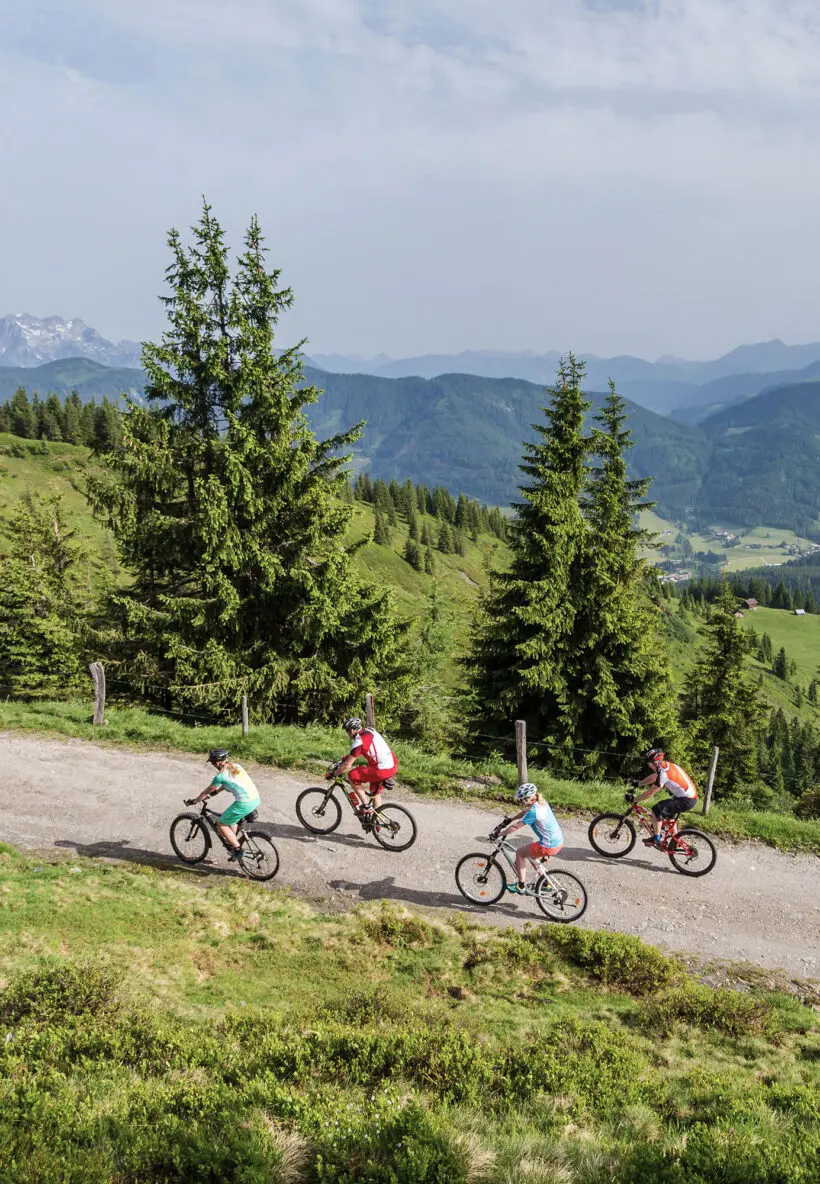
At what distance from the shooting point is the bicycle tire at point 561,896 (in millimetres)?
12445

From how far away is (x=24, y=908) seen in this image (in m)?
11.0

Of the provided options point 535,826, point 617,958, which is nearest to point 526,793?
point 535,826

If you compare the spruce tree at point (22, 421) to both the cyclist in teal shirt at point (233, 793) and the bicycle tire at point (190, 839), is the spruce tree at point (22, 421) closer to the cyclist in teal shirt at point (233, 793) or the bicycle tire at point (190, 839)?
the bicycle tire at point (190, 839)

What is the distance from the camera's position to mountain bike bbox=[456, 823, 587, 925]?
12469mm

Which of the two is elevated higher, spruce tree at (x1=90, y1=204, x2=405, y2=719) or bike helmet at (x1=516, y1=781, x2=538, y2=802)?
spruce tree at (x1=90, y1=204, x2=405, y2=719)

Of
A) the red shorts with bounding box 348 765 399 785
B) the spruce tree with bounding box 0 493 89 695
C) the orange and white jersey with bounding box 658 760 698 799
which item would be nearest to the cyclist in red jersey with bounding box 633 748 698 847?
the orange and white jersey with bounding box 658 760 698 799

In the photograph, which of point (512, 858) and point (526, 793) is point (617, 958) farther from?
point (526, 793)

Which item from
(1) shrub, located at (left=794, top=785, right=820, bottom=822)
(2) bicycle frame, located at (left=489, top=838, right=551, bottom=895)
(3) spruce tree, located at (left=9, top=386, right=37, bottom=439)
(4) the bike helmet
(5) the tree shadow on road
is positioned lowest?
(1) shrub, located at (left=794, top=785, right=820, bottom=822)

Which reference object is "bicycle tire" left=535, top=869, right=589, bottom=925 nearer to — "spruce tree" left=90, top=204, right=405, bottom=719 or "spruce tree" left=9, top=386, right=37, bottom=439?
"spruce tree" left=90, top=204, right=405, bottom=719

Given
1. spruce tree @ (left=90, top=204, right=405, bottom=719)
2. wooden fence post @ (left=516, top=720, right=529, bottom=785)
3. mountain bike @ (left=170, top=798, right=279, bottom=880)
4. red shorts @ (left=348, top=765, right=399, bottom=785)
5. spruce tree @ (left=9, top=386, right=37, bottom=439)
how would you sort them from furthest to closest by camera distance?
1. spruce tree @ (left=9, top=386, right=37, bottom=439)
2. spruce tree @ (left=90, top=204, right=405, bottom=719)
3. wooden fence post @ (left=516, top=720, right=529, bottom=785)
4. red shorts @ (left=348, top=765, right=399, bottom=785)
5. mountain bike @ (left=170, top=798, right=279, bottom=880)

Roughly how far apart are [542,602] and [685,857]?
1166cm

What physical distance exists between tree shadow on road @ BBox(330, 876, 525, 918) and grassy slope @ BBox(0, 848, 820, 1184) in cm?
78

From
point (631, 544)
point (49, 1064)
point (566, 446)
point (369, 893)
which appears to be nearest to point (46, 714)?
point (369, 893)

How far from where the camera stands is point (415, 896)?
42.6ft
